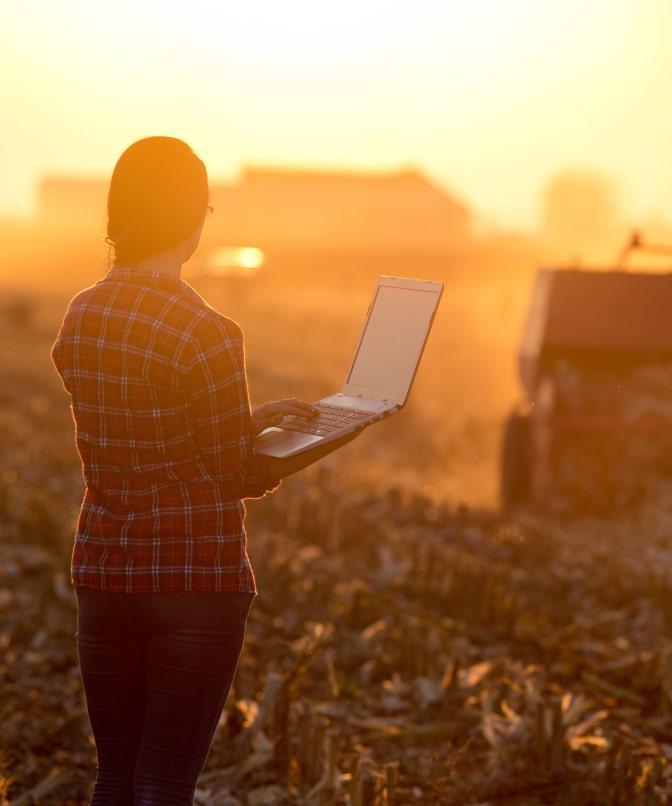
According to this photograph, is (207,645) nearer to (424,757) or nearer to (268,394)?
(424,757)

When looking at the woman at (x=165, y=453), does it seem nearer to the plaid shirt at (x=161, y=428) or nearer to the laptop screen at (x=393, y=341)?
the plaid shirt at (x=161, y=428)

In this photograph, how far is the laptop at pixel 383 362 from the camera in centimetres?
254

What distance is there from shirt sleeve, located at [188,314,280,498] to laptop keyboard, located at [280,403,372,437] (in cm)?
17

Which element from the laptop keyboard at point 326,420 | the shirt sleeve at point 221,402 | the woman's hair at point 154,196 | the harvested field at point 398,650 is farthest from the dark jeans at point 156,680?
the harvested field at point 398,650

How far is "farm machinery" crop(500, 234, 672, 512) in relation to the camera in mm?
8430

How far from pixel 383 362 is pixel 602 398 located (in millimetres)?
6137

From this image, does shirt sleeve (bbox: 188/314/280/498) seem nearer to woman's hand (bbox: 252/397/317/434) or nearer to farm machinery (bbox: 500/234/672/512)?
woman's hand (bbox: 252/397/317/434)

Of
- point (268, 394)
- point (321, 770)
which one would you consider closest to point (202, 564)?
point (321, 770)

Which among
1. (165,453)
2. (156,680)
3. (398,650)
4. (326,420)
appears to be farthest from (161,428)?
(398,650)

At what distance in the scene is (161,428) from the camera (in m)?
2.30

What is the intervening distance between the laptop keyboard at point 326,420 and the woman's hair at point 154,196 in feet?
1.70

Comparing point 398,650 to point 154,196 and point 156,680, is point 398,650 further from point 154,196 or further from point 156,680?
point 154,196

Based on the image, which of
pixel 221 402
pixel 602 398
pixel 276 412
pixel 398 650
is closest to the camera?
pixel 221 402

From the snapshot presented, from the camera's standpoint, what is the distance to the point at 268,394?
14914 millimetres
